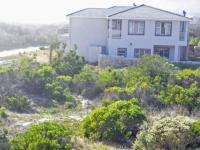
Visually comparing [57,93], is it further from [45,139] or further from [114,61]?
[45,139]

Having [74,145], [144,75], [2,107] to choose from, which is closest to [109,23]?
[144,75]

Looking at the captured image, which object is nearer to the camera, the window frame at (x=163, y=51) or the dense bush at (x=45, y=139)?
the dense bush at (x=45, y=139)

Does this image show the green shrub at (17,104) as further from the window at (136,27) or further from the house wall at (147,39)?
the window at (136,27)

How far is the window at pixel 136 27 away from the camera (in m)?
34.1

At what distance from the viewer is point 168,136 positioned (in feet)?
45.3

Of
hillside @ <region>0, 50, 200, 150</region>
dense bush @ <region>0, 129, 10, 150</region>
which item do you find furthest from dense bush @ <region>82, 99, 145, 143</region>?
dense bush @ <region>0, 129, 10, 150</region>

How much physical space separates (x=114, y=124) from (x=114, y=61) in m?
15.5

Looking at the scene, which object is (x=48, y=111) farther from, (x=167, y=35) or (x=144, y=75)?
(x=167, y=35)

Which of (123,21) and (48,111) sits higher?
(123,21)

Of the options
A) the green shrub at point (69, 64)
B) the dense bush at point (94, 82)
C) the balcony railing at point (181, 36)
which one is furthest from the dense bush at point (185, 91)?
the balcony railing at point (181, 36)

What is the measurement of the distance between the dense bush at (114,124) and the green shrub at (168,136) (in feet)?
5.72

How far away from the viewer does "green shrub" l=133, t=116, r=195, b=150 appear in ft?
45.4

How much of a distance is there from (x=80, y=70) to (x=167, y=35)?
29.1ft

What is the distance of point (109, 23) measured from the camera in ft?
114
